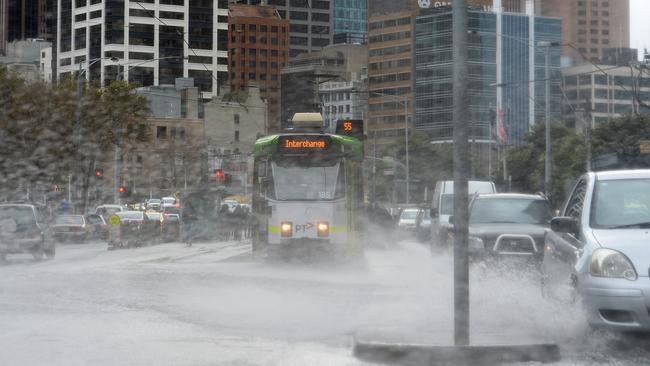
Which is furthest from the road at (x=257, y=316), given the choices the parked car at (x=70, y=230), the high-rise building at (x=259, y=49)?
the parked car at (x=70, y=230)

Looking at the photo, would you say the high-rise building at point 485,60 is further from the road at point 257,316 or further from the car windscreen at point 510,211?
the road at point 257,316

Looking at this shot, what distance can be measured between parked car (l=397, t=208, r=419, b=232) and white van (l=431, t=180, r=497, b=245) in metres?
12.5

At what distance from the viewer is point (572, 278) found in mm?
8938

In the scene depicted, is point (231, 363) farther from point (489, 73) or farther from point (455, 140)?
point (489, 73)

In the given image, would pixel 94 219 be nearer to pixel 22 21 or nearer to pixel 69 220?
pixel 69 220

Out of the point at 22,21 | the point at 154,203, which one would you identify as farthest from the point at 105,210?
the point at 154,203

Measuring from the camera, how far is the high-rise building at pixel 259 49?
32875mm

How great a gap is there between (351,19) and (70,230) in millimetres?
13468

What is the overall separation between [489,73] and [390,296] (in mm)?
16659

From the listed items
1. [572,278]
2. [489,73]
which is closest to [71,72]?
[489,73]

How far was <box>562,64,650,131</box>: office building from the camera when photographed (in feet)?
117

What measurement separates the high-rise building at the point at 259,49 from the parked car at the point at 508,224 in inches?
657

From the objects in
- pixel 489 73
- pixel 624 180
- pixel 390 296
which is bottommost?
pixel 390 296

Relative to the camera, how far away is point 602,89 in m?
47.1
